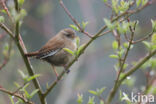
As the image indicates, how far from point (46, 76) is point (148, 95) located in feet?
10.9

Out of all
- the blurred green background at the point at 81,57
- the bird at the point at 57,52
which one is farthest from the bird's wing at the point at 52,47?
the blurred green background at the point at 81,57

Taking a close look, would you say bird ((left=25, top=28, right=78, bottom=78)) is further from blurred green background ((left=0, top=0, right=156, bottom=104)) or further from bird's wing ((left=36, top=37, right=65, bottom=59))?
blurred green background ((left=0, top=0, right=156, bottom=104))

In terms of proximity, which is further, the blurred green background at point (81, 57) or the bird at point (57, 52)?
the blurred green background at point (81, 57)

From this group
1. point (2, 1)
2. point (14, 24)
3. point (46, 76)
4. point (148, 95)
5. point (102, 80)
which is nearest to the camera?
point (14, 24)

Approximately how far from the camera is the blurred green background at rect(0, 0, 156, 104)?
4465 mm

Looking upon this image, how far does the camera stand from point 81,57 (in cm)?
469

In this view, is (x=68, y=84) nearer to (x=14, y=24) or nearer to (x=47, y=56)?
(x=47, y=56)

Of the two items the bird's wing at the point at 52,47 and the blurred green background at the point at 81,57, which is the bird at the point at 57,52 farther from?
the blurred green background at the point at 81,57

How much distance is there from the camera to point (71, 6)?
306 inches

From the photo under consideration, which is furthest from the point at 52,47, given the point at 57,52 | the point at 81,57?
the point at 81,57

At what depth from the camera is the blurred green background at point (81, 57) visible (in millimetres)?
4465

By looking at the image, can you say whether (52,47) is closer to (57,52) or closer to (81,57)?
(57,52)

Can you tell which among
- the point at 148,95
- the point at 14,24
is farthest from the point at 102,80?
the point at 14,24

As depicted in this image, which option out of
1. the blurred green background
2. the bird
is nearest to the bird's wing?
the bird
